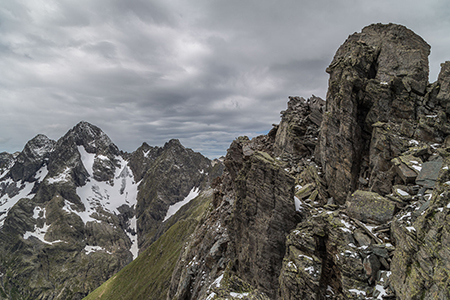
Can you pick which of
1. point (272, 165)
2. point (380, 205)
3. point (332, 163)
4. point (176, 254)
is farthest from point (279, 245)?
point (176, 254)

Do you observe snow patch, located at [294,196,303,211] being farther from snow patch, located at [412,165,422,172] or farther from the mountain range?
snow patch, located at [412,165,422,172]

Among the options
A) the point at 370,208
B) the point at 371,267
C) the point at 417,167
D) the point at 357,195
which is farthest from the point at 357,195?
the point at 371,267

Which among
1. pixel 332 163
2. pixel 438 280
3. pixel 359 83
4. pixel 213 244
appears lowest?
pixel 213 244

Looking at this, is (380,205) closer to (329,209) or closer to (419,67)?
(329,209)

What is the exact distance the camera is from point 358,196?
64.5 feet

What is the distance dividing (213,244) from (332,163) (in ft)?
89.9

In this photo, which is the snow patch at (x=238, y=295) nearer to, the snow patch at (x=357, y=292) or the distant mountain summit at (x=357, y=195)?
the distant mountain summit at (x=357, y=195)

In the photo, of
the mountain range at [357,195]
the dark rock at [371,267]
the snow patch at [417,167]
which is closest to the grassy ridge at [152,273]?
the mountain range at [357,195]

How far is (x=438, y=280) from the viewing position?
11531mm

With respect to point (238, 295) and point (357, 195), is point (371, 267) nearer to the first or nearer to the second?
point (357, 195)

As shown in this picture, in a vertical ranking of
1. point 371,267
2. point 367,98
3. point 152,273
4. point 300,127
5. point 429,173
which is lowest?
point 152,273

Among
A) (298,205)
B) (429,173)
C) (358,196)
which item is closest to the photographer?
(429,173)

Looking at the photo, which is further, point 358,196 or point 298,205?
point 298,205

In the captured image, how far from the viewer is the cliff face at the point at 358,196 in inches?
561
